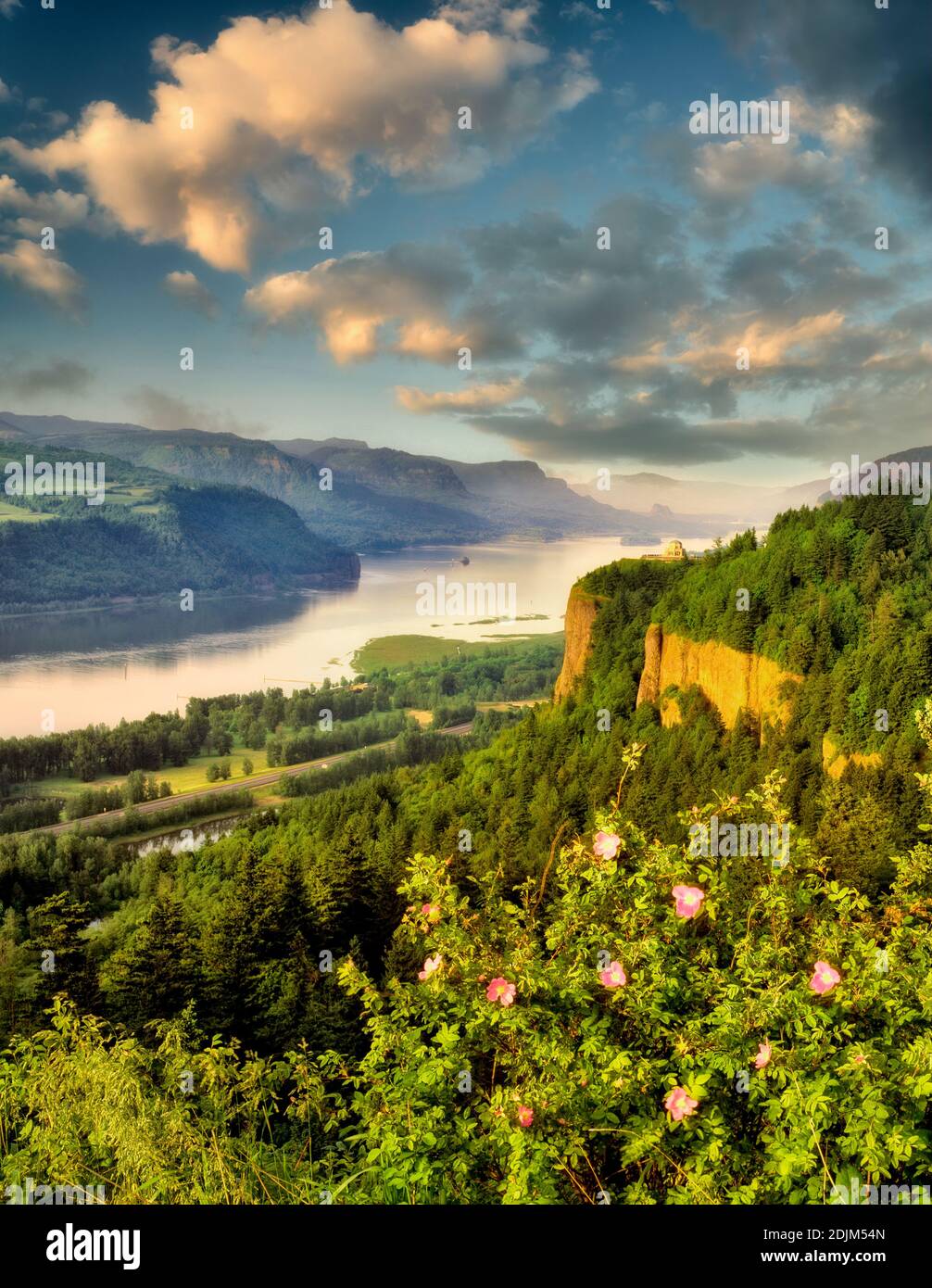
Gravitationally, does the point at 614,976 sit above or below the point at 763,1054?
above

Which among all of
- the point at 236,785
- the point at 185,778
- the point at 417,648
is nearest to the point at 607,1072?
the point at 236,785

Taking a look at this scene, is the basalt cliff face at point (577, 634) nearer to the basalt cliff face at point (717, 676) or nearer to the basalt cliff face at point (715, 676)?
the basalt cliff face at point (715, 676)

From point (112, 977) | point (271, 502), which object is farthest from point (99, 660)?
point (112, 977)

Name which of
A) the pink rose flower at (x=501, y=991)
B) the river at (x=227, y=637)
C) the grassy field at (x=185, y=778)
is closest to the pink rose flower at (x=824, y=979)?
the pink rose flower at (x=501, y=991)

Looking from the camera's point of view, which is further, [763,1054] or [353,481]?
[353,481]

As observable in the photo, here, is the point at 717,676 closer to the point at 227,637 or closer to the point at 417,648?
the point at 417,648
